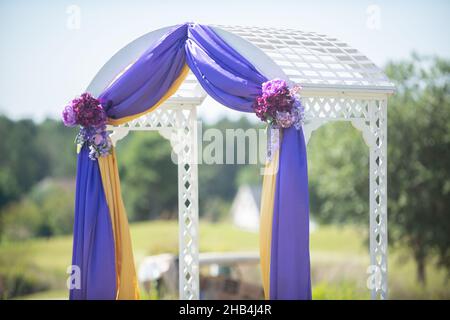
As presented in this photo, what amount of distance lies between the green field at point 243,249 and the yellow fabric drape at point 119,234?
11.4 ft

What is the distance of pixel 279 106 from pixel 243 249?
26427mm

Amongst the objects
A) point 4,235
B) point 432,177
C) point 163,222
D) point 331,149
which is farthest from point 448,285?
point 163,222

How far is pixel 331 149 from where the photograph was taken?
1612cm

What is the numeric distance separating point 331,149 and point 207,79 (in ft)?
35.5

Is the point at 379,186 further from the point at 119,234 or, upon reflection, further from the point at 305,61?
the point at 119,234

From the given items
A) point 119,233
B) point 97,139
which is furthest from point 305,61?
point 119,233

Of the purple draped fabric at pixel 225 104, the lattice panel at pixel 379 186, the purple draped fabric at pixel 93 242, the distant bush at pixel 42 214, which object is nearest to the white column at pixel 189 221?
the purple draped fabric at pixel 225 104

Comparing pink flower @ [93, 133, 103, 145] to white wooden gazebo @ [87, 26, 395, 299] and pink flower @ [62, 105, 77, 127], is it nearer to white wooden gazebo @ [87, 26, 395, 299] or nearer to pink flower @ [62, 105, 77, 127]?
pink flower @ [62, 105, 77, 127]

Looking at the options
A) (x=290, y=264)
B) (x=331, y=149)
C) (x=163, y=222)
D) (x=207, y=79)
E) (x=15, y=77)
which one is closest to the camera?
(x=290, y=264)

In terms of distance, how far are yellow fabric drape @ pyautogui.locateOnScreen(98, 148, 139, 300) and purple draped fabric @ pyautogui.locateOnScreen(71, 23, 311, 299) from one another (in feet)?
0.24

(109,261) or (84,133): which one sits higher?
(84,133)

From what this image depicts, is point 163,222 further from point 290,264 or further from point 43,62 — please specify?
point 290,264

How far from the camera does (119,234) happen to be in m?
→ 5.85

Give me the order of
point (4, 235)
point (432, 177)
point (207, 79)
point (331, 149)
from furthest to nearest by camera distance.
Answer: point (4, 235), point (331, 149), point (432, 177), point (207, 79)
